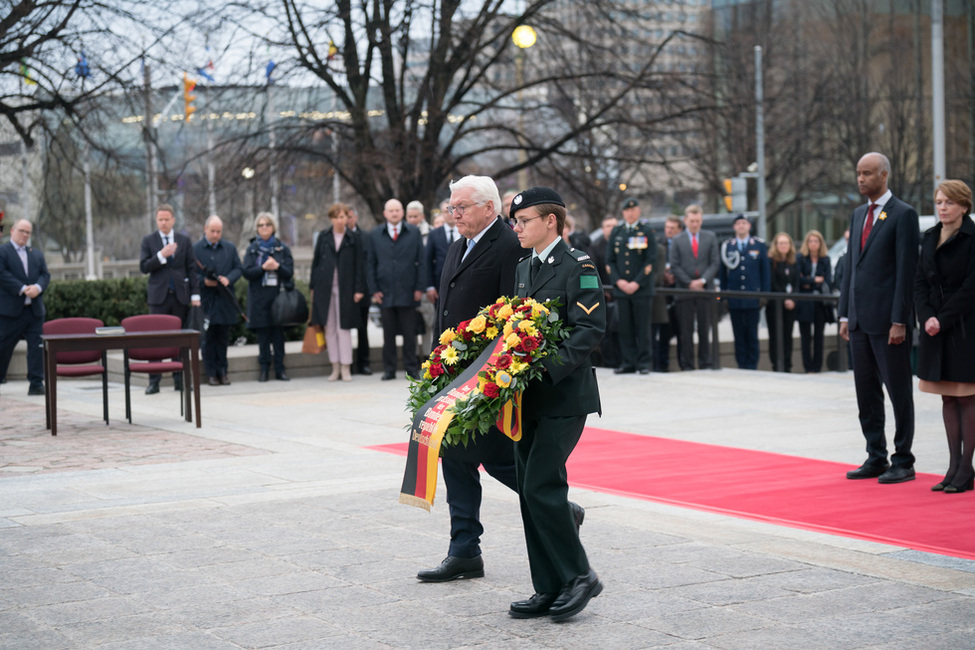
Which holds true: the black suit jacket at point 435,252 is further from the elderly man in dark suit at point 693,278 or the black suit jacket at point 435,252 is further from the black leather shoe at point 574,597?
the black leather shoe at point 574,597

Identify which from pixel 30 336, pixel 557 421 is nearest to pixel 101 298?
pixel 30 336

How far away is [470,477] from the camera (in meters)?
6.11

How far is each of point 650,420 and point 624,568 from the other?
5.86 m

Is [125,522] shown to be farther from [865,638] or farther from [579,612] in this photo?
[865,638]

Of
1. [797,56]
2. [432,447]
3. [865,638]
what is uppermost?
[797,56]

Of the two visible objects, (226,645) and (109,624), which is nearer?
(226,645)

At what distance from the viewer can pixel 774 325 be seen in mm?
17422

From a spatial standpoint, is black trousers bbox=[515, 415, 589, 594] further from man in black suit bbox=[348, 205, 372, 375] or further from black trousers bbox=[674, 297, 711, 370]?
black trousers bbox=[674, 297, 711, 370]

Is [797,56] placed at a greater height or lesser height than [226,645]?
greater

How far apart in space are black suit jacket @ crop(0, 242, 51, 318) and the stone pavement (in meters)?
4.73

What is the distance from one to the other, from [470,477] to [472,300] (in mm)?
878

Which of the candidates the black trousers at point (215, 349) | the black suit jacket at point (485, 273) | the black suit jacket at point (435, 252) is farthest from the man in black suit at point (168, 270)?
the black suit jacket at point (485, 273)

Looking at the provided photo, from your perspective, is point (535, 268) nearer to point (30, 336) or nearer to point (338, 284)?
point (338, 284)

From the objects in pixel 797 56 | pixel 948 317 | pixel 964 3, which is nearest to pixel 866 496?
pixel 948 317
